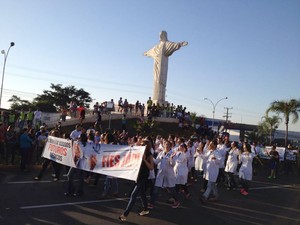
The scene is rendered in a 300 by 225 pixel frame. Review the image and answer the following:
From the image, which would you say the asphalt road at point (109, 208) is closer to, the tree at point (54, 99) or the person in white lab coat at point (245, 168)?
the person in white lab coat at point (245, 168)

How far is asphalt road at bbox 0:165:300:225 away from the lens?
25.5 ft

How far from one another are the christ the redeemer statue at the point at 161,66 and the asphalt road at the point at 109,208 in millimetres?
28895

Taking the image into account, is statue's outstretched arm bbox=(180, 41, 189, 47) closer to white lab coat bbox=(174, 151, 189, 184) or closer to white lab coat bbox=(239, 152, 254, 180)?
white lab coat bbox=(239, 152, 254, 180)

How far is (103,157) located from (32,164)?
24.4 feet

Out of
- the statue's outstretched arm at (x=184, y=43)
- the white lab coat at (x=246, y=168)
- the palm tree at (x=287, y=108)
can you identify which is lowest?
the white lab coat at (x=246, y=168)

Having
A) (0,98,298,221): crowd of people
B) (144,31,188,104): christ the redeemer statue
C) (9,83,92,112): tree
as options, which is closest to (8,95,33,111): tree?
(9,83,92,112): tree

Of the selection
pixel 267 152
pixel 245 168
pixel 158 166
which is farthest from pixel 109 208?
pixel 267 152

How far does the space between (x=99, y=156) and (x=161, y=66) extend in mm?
31926

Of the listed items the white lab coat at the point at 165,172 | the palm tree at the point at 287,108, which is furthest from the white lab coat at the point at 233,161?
the palm tree at the point at 287,108

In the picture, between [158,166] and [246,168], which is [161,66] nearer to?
[246,168]

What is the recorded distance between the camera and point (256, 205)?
36.4 ft

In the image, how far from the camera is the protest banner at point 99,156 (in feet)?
28.3

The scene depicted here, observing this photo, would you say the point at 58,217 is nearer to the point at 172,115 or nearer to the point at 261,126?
the point at 172,115

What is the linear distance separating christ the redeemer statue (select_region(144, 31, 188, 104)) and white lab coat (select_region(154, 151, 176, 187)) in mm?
31112
